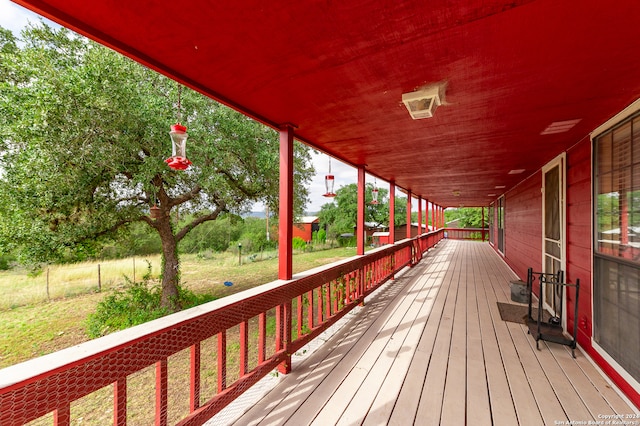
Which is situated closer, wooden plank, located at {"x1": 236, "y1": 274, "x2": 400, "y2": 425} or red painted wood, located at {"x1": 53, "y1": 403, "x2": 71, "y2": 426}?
Result: red painted wood, located at {"x1": 53, "y1": 403, "x2": 71, "y2": 426}

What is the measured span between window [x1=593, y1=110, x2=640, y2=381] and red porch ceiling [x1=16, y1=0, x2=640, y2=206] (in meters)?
0.30

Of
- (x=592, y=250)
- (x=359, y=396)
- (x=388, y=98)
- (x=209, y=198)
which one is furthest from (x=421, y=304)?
(x=209, y=198)

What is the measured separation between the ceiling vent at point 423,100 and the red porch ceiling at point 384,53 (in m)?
0.07

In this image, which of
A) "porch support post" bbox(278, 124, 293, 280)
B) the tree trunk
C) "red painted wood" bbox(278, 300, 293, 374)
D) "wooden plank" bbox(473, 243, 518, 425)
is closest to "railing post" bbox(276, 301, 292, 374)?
"red painted wood" bbox(278, 300, 293, 374)

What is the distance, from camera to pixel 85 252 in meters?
5.21

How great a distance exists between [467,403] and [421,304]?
2273 millimetres

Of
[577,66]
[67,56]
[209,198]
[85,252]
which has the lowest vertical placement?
[85,252]

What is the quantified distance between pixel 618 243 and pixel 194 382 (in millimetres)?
3417

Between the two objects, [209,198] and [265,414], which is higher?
[209,198]

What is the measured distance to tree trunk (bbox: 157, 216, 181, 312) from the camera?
20.7 ft

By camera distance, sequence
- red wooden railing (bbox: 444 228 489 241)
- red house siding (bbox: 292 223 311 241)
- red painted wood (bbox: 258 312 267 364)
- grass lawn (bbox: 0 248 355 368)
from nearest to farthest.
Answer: red painted wood (bbox: 258 312 267 364) → grass lawn (bbox: 0 248 355 368) → red wooden railing (bbox: 444 228 489 241) → red house siding (bbox: 292 223 311 241)

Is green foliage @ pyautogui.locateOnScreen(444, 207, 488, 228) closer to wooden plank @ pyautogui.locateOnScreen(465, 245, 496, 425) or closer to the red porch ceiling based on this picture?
wooden plank @ pyautogui.locateOnScreen(465, 245, 496, 425)

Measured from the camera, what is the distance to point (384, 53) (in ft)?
4.57

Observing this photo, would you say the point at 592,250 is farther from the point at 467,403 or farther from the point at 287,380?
the point at 287,380
